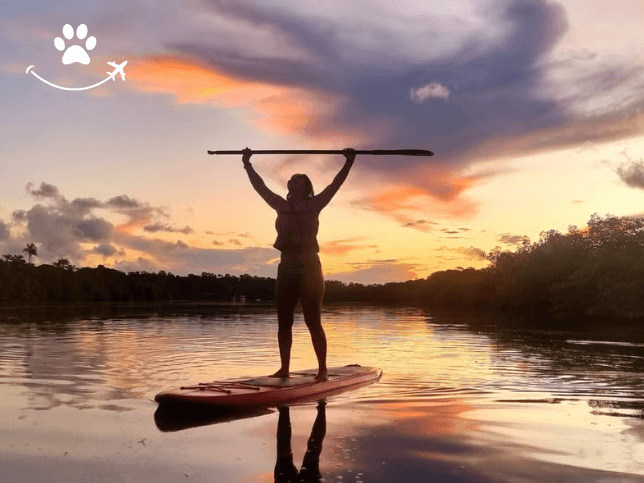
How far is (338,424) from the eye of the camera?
745 cm

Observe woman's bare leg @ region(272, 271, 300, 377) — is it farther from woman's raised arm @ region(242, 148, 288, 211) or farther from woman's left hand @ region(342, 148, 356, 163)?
woman's left hand @ region(342, 148, 356, 163)

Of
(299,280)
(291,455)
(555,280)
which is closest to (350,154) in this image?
(299,280)

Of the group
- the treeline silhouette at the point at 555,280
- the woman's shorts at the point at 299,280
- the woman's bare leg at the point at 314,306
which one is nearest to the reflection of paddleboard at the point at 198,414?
the woman's bare leg at the point at 314,306

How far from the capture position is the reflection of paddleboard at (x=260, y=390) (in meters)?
8.13

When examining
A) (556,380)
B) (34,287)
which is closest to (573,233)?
(556,380)

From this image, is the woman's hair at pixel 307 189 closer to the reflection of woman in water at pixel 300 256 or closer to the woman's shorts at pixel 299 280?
the reflection of woman in water at pixel 300 256

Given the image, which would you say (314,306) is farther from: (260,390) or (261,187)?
(261,187)

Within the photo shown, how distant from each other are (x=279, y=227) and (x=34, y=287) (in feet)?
380

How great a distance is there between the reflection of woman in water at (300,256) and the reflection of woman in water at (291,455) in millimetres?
1714

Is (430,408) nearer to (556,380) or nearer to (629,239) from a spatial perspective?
(556,380)

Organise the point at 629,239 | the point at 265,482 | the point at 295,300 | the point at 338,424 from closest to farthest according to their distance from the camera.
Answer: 1. the point at 265,482
2. the point at 338,424
3. the point at 295,300
4. the point at 629,239

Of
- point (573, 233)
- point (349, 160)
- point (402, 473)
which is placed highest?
point (573, 233)

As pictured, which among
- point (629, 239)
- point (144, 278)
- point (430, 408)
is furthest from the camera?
point (144, 278)

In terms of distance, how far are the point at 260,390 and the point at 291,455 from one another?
2636mm
